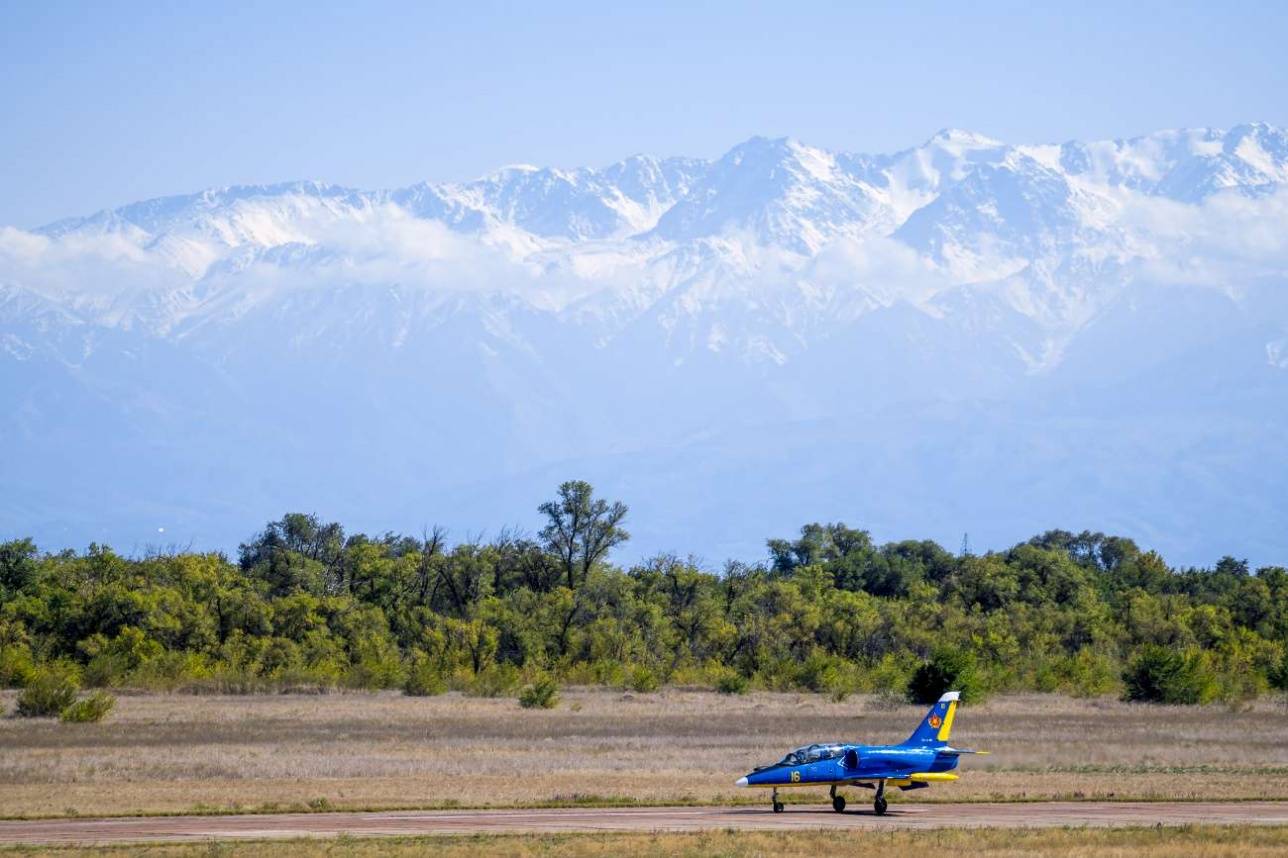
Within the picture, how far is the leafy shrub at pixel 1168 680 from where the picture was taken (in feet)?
265

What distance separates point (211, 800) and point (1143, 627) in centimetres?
6766

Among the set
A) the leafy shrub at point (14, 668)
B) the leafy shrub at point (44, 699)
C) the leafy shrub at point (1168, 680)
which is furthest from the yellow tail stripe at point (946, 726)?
the leafy shrub at point (14, 668)

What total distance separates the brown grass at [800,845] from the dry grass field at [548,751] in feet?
23.3

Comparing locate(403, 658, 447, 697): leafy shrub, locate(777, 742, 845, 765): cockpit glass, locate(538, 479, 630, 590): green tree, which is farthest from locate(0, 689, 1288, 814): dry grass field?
locate(538, 479, 630, 590): green tree

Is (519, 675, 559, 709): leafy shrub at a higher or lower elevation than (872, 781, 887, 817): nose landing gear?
higher

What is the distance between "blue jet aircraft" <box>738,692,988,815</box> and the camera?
4419 centimetres

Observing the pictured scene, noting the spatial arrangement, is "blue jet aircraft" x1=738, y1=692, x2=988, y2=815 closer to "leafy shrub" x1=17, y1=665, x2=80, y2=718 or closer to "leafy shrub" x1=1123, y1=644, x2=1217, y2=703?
"leafy shrub" x1=17, y1=665, x2=80, y2=718

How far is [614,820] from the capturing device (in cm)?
4288

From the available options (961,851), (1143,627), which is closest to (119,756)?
(961,851)

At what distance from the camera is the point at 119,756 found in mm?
55719

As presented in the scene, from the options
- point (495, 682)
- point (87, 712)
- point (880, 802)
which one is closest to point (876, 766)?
point (880, 802)

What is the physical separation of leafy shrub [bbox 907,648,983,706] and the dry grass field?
0.99 meters

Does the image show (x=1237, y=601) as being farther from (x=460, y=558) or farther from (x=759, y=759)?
(x=759, y=759)

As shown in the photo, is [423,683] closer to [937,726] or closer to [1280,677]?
[1280,677]
